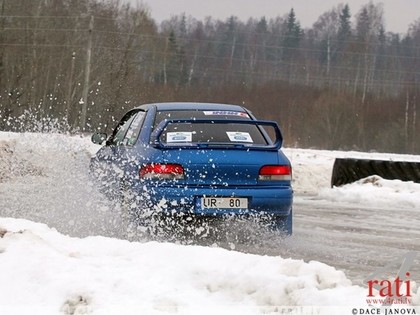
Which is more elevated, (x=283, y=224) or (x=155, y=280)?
(x=155, y=280)

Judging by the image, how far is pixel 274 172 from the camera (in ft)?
25.1

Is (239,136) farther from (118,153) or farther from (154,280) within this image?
(154,280)

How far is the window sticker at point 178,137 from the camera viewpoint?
7625 millimetres

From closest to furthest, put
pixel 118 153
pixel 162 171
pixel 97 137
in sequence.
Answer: pixel 162 171 < pixel 118 153 < pixel 97 137

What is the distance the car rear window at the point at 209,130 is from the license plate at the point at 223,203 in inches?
26.9

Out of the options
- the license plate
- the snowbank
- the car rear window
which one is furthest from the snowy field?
the car rear window

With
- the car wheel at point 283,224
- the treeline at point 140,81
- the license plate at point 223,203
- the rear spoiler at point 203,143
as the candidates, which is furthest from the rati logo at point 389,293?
the treeline at point 140,81

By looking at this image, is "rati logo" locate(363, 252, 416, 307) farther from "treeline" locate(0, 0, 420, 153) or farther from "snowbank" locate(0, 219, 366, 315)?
"treeline" locate(0, 0, 420, 153)

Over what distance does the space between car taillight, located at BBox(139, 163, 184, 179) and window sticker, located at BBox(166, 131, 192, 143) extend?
40 centimetres

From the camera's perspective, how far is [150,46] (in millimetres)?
79125

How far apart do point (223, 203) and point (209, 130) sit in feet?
3.08

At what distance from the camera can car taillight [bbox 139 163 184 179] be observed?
727 centimetres

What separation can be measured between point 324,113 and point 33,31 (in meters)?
22.2

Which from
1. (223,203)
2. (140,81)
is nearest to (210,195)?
(223,203)
